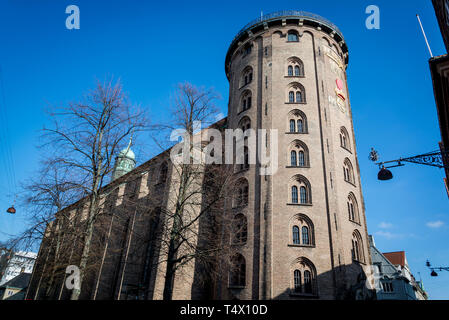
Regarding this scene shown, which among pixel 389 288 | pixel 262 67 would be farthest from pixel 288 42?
pixel 389 288

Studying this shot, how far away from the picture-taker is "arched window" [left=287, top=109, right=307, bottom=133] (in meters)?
24.4

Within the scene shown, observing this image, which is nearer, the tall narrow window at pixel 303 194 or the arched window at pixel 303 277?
the arched window at pixel 303 277

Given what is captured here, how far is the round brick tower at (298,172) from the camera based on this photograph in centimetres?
1938

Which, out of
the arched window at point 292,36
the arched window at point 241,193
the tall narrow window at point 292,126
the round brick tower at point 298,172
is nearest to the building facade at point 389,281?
A: the round brick tower at point 298,172

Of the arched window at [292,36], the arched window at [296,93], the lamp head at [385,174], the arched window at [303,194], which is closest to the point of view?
the lamp head at [385,174]

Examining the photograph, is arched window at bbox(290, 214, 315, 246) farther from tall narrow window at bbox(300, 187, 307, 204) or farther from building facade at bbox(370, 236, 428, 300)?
building facade at bbox(370, 236, 428, 300)

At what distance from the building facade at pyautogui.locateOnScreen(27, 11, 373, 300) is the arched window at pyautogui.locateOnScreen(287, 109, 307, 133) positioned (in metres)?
0.09

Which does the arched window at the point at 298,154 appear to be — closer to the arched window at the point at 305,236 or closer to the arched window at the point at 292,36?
the arched window at the point at 305,236

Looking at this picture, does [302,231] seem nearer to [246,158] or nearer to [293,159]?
[293,159]

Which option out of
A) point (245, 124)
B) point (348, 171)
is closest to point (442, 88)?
point (348, 171)

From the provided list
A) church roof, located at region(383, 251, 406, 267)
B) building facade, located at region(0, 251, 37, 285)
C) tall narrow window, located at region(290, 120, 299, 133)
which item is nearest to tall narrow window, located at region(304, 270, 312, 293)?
tall narrow window, located at region(290, 120, 299, 133)

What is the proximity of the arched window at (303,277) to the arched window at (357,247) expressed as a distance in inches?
164

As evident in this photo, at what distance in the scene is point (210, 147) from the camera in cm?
2562
